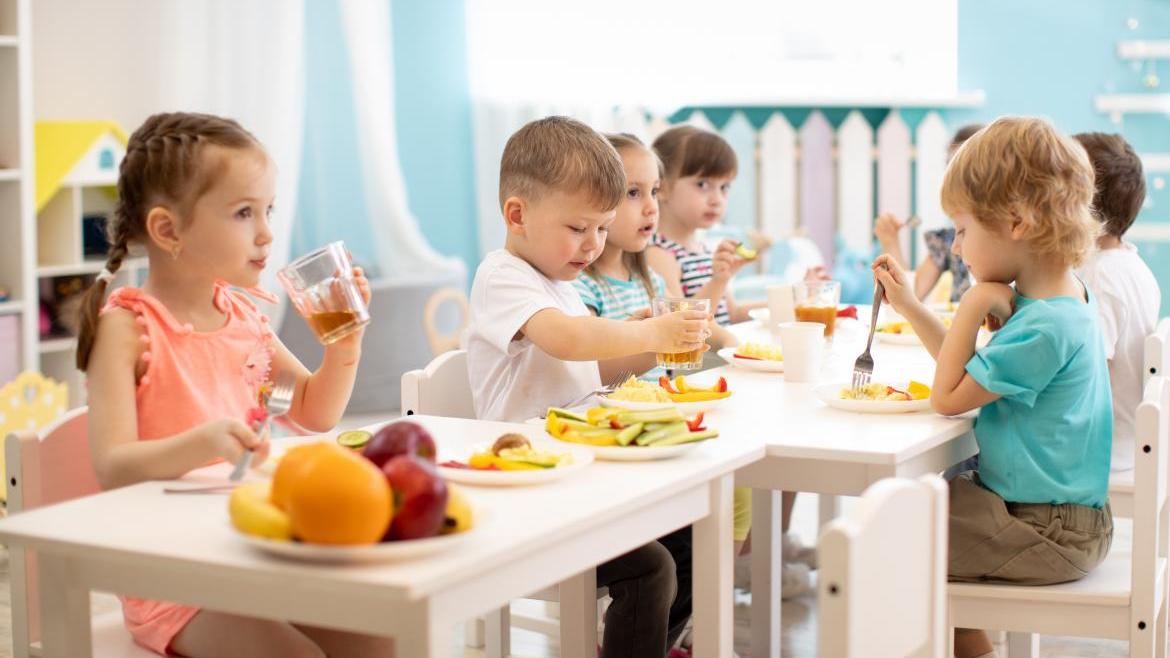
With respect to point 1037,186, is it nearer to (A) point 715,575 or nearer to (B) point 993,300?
(B) point 993,300

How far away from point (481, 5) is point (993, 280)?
435 cm

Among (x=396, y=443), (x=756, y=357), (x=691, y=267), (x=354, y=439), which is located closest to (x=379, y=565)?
(x=396, y=443)

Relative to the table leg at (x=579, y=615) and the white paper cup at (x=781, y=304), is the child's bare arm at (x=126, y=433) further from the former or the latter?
the white paper cup at (x=781, y=304)

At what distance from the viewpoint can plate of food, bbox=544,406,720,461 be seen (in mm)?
1597

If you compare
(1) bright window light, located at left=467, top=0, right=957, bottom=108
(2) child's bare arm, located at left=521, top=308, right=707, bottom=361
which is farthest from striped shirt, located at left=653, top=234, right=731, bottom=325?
(1) bright window light, located at left=467, top=0, right=957, bottom=108

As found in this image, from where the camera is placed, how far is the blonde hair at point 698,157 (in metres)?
3.20

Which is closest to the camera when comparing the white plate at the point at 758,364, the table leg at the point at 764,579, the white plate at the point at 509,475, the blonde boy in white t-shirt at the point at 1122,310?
the white plate at the point at 509,475

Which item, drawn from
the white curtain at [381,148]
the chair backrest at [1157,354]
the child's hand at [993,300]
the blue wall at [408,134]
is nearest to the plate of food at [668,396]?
the child's hand at [993,300]


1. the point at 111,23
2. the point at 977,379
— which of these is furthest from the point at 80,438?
the point at 111,23

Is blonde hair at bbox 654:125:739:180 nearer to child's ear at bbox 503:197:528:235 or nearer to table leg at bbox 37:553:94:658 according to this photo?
child's ear at bbox 503:197:528:235

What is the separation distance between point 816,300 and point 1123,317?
1.89 feet

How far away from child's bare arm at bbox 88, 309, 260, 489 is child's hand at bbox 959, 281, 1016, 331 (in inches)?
41.8

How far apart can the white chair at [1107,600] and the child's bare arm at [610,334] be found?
0.53 meters

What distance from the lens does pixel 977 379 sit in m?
1.91
